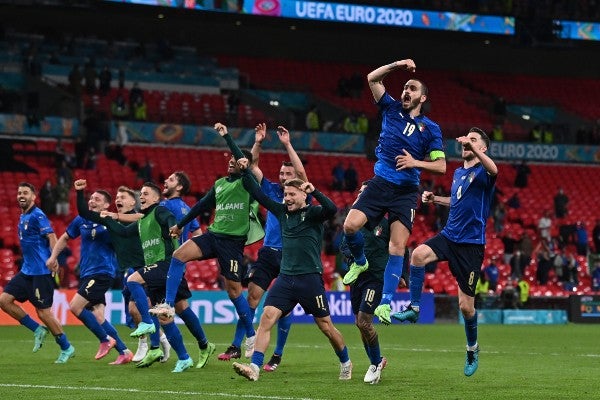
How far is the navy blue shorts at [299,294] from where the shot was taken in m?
12.7

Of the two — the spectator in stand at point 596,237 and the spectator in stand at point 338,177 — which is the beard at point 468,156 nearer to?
the spectator in stand at point 338,177

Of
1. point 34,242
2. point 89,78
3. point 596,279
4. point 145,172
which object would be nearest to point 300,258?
point 34,242

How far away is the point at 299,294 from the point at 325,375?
189cm

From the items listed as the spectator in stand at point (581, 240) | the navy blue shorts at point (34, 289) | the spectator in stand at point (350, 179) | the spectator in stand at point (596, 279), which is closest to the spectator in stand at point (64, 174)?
the spectator in stand at point (350, 179)

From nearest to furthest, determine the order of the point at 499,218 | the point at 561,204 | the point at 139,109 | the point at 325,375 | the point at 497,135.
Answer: the point at 325,375 < the point at 499,218 < the point at 139,109 < the point at 561,204 < the point at 497,135

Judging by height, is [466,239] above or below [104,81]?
below

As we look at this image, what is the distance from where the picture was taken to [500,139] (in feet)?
150

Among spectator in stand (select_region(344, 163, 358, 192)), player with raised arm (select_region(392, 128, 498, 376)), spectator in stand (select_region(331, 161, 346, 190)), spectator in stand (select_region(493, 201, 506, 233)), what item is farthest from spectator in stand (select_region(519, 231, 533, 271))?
player with raised arm (select_region(392, 128, 498, 376))

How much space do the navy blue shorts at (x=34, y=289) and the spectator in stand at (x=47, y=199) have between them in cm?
1657

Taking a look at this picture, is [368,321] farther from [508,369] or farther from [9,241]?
[9,241]

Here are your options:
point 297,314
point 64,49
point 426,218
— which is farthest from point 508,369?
point 64,49

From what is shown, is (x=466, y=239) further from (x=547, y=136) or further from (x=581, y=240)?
(x=547, y=136)

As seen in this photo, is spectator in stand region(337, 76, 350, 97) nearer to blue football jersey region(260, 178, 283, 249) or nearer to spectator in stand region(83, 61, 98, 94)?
spectator in stand region(83, 61, 98, 94)

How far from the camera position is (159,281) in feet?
49.7
